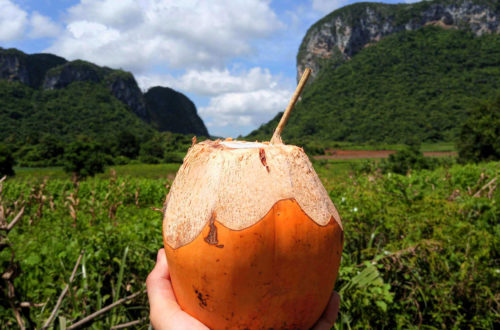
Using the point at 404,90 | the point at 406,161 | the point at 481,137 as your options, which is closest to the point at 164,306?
the point at 406,161

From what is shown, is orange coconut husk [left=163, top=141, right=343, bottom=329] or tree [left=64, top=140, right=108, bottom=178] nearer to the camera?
orange coconut husk [left=163, top=141, right=343, bottom=329]

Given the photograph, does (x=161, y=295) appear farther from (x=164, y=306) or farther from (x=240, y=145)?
(x=240, y=145)

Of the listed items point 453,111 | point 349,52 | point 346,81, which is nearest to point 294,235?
point 453,111

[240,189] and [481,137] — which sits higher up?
[240,189]

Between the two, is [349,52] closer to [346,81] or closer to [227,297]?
[346,81]

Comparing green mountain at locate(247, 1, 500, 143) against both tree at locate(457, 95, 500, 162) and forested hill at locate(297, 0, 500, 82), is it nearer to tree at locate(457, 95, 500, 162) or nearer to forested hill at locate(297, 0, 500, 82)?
forested hill at locate(297, 0, 500, 82)

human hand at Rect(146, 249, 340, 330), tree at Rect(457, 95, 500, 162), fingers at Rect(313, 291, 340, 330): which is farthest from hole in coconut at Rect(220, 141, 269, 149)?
tree at Rect(457, 95, 500, 162)

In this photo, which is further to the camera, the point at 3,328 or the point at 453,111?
the point at 453,111
